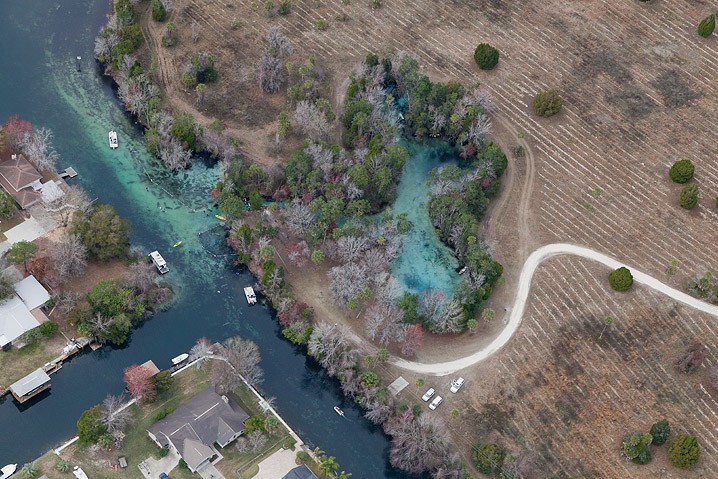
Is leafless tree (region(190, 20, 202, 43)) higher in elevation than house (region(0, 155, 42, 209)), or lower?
higher

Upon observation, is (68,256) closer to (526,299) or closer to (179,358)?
(179,358)

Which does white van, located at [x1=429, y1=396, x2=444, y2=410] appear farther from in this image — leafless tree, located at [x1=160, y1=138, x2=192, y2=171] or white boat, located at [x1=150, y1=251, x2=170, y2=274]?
leafless tree, located at [x1=160, y1=138, x2=192, y2=171]

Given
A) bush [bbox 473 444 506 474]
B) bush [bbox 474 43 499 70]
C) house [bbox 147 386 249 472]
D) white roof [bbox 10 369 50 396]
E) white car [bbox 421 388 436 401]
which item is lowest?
bush [bbox 473 444 506 474]

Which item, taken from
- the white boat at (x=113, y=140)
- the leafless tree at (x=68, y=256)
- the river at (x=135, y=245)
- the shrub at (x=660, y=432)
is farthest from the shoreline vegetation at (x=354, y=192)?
the shrub at (x=660, y=432)

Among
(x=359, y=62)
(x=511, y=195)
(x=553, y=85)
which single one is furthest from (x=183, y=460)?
(x=553, y=85)

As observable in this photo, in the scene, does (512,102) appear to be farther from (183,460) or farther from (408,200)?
(183,460)

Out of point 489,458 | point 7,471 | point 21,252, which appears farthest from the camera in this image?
point 21,252

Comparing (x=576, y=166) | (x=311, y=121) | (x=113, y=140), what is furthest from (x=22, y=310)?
(x=576, y=166)

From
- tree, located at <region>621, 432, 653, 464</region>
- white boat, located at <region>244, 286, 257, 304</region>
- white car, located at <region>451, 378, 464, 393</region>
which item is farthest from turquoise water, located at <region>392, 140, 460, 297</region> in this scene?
tree, located at <region>621, 432, 653, 464</region>
